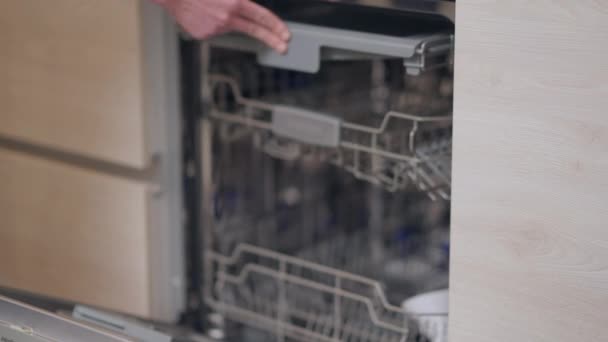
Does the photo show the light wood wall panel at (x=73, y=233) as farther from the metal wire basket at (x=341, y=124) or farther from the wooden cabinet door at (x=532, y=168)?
the wooden cabinet door at (x=532, y=168)

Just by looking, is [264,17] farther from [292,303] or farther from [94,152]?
[292,303]

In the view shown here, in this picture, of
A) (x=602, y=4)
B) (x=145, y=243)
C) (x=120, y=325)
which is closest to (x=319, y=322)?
(x=145, y=243)

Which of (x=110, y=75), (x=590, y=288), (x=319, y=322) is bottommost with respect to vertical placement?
(x=319, y=322)

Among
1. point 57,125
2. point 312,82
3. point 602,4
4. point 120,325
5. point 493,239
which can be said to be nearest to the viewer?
point 602,4

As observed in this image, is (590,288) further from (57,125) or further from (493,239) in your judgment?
(57,125)

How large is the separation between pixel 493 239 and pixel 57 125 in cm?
68

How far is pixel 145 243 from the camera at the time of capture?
1256mm

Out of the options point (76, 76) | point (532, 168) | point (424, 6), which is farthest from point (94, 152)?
point (532, 168)

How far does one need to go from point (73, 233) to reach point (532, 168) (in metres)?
0.74

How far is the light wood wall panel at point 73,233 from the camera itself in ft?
4.16

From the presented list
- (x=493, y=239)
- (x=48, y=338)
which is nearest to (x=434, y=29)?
(x=493, y=239)

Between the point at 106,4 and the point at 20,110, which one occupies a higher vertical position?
the point at 106,4

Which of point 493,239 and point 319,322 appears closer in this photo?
point 493,239

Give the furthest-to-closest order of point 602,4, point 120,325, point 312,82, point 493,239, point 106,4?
point 312,82
point 106,4
point 120,325
point 493,239
point 602,4
